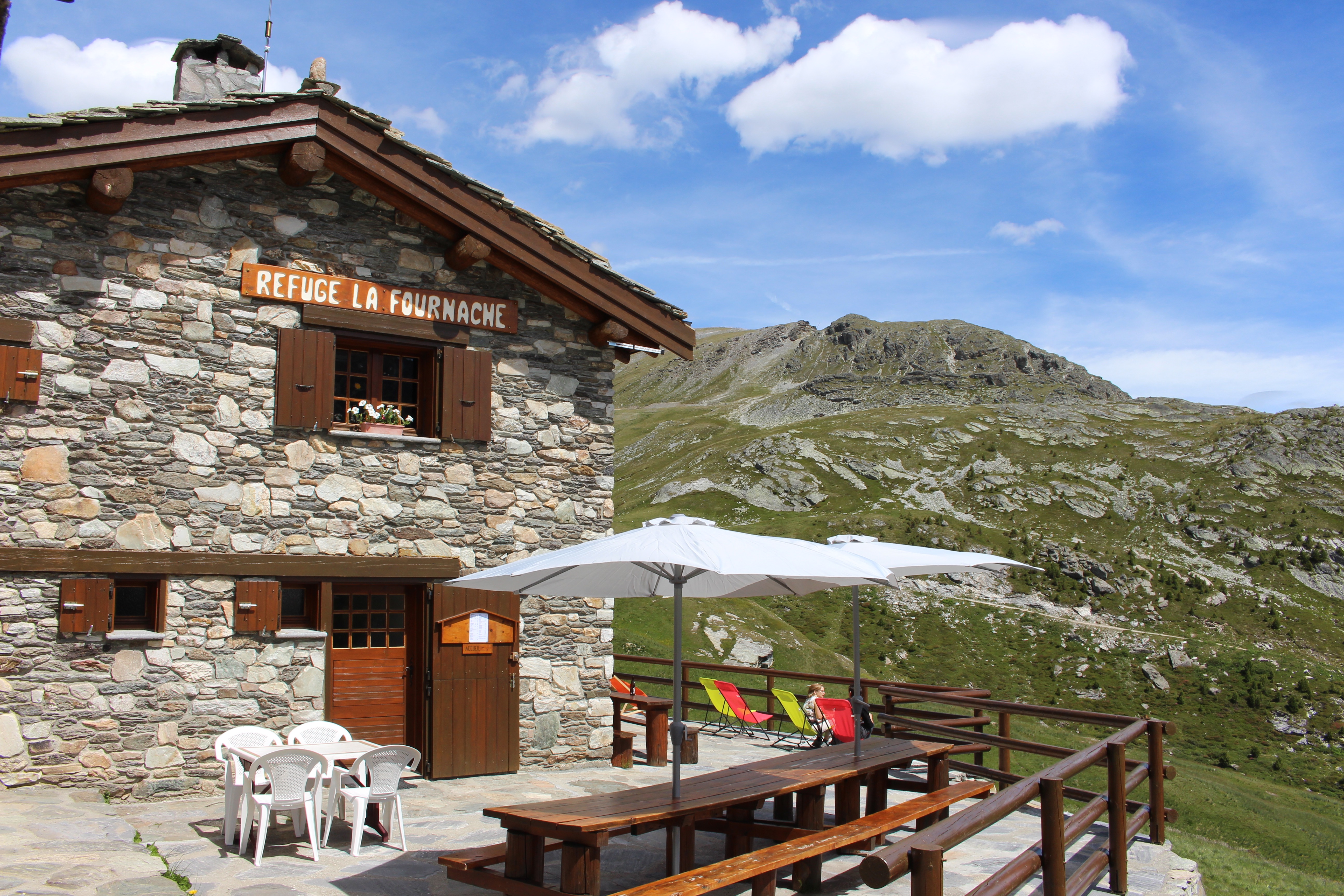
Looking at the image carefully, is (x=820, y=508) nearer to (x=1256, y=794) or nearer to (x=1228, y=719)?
(x=1228, y=719)

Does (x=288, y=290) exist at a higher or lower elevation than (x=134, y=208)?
lower

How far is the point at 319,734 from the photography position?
739 cm

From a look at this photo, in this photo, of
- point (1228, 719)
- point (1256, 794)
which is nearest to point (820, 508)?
point (1228, 719)

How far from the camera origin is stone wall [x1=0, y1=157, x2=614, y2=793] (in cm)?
768

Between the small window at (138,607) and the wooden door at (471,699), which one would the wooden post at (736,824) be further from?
the small window at (138,607)

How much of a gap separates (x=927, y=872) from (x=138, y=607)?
7.34m

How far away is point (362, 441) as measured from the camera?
9.09 m

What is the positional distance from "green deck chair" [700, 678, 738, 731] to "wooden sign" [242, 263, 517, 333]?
575 centimetres

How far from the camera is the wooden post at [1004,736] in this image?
28.5 feet

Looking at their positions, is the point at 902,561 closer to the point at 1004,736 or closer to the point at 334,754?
the point at 1004,736

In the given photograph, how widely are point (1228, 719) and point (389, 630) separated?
1101 inches

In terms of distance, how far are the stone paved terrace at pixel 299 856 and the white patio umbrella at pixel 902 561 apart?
152 cm

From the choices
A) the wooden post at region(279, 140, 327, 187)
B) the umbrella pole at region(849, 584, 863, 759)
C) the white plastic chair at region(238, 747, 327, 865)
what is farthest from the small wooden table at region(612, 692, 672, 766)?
the wooden post at region(279, 140, 327, 187)

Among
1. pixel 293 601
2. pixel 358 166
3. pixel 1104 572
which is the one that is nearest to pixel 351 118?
pixel 358 166
